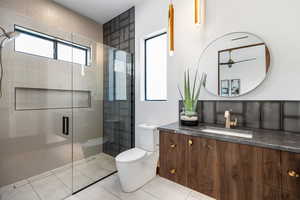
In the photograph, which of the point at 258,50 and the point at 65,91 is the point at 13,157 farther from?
the point at 258,50

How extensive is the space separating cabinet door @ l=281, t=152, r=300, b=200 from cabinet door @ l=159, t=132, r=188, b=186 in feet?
2.07

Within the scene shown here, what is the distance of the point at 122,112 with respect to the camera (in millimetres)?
2535

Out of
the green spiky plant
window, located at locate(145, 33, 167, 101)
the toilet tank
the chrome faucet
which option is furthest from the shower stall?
the chrome faucet

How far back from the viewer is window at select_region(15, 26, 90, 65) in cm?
184

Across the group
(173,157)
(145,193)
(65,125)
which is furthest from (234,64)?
(65,125)

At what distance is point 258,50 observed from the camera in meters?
1.34

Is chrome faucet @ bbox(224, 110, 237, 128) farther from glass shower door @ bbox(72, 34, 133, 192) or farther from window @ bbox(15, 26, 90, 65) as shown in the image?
window @ bbox(15, 26, 90, 65)

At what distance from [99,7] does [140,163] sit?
2.68 m

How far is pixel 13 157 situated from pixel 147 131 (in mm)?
1778

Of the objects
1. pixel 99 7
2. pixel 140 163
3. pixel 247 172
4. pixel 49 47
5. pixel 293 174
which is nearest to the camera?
pixel 293 174

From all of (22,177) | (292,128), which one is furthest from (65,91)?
(292,128)

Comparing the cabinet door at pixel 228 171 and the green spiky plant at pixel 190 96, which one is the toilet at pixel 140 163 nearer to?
the green spiky plant at pixel 190 96

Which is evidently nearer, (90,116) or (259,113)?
(259,113)

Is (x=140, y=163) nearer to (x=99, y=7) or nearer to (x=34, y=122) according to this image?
(x=34, y=122)
